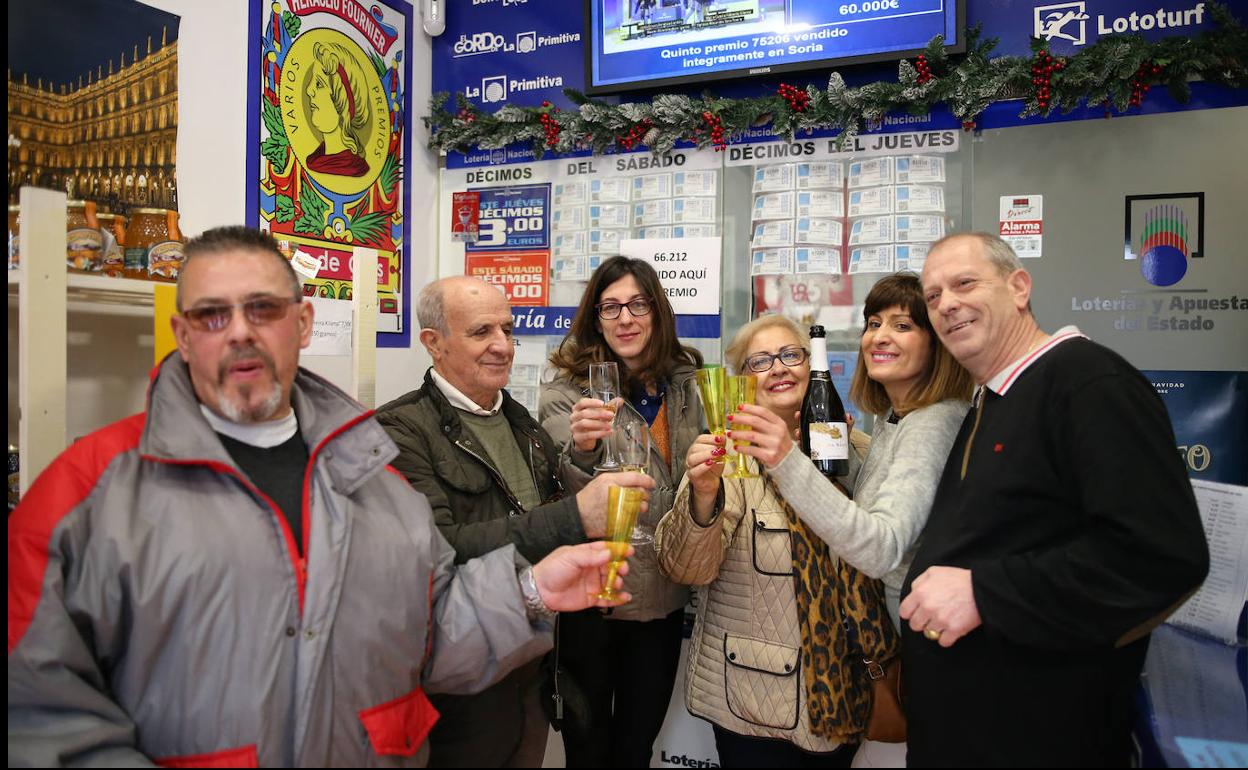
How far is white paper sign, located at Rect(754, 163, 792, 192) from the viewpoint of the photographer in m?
3.59

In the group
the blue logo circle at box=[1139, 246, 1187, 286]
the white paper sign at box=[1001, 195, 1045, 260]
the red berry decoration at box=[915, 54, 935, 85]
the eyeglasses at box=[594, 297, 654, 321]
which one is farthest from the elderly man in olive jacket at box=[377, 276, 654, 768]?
the blue logo circle at box=[1139, 246, 1187, 286]

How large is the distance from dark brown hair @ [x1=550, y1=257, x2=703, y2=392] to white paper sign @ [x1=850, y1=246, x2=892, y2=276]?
3.53ft

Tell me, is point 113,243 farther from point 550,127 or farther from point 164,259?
point 550,127

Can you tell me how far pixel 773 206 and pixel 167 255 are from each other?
7.78 ft

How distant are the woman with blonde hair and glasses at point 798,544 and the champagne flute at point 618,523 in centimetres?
22

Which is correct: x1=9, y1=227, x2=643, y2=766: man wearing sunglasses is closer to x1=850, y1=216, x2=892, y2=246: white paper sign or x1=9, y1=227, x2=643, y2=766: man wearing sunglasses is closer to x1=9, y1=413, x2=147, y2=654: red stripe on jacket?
x1=9, y1=413, x2=147, y2=654: red stripe on jacket

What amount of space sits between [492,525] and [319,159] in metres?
2.23

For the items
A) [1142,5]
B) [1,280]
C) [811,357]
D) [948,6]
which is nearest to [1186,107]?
[1142,5]

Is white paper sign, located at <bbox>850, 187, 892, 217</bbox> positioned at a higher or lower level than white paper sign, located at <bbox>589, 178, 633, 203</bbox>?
lower

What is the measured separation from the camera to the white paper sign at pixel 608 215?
3.85 meters

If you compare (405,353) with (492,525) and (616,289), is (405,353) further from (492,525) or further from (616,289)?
(492,525)

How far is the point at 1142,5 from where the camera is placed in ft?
10.4

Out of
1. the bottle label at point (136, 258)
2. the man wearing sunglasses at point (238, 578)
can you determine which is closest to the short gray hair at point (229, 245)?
the man wearing sunglasses at point (238, 578)

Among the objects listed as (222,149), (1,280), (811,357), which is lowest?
(811,357)
